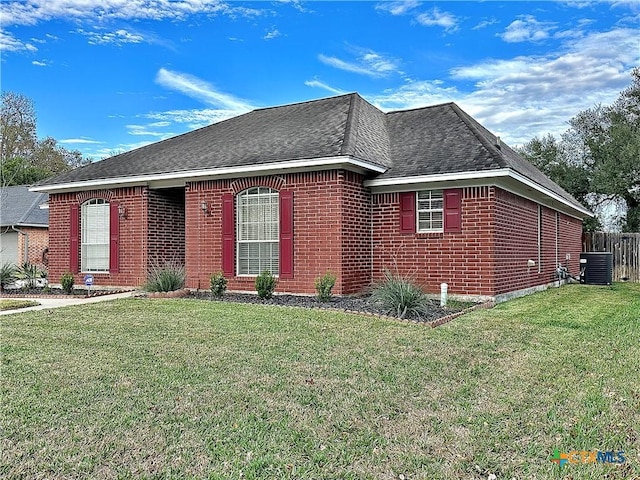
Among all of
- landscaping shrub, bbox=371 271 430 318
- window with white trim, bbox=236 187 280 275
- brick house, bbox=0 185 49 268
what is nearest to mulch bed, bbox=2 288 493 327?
landscaping shrub, bbox=371 271 430 318

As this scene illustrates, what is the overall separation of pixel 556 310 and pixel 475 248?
1.98 m

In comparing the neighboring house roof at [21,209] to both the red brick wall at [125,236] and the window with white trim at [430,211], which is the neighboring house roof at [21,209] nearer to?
the red brick wall at [125,236]

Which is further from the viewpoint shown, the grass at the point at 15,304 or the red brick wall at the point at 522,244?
the red brick wall at the point at 522,244

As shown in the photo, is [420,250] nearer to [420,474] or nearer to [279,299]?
[279,299]

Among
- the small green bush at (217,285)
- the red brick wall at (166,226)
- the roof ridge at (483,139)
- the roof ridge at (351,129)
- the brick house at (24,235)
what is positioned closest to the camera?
the roof ridge at (483,139)

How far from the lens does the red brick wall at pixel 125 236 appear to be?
14125 mm

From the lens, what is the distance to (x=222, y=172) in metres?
12.3

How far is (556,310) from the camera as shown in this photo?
10109mm

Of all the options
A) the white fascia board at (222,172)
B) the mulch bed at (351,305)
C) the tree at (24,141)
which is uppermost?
the tree at (24,141)

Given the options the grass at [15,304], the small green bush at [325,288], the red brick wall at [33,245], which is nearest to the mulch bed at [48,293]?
the grass at [15,304]

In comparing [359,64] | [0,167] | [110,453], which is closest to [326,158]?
[359,64]

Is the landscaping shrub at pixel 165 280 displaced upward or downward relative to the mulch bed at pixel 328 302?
upward

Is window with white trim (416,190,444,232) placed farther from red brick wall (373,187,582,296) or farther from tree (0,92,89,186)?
tree (0,92,89,186)

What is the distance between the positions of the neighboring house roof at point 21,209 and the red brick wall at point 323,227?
14.1 meters
